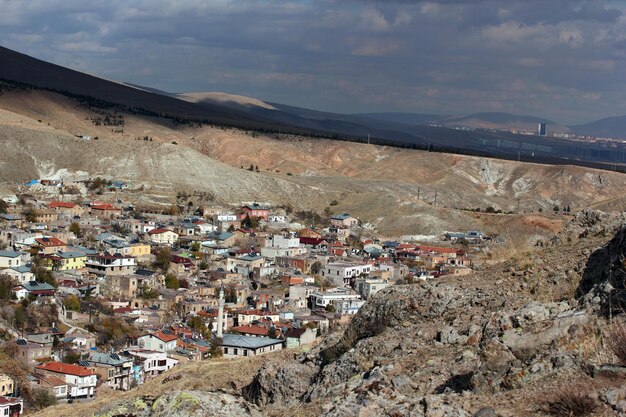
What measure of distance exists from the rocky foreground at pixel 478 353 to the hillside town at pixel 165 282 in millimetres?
8054

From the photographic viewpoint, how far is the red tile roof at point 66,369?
29.8m

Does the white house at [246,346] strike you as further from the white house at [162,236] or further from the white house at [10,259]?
the white house at [162,236]

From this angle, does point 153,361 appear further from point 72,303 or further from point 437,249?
point 437,249

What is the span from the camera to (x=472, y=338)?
890cm

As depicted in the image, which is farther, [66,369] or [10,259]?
[10,259]

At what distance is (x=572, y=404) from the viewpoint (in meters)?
6.16

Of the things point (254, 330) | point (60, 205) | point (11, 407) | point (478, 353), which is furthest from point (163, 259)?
point (478, 353)

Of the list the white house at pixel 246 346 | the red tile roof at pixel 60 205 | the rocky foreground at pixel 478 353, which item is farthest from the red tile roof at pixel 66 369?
the red tile roof at pixel 60 205

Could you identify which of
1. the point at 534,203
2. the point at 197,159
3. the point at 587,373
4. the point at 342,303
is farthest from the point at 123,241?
the point at 534,203

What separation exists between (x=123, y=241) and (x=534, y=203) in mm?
61775

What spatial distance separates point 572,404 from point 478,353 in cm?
218

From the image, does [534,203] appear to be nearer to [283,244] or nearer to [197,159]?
[197,159]

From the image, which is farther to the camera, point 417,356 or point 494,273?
point 494,273

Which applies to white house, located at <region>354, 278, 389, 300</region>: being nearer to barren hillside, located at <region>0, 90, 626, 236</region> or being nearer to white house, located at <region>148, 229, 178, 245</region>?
barren hillside, located at <region>0, 90, 626, 236</region>
